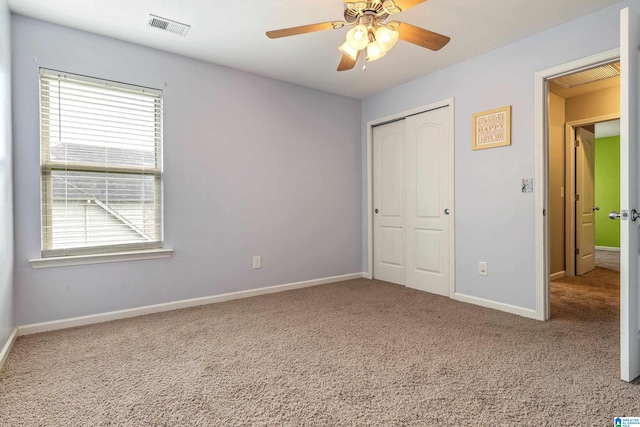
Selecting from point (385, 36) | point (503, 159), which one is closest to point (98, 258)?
point (385, 36)

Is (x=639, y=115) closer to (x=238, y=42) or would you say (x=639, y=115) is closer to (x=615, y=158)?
(x=238, y=42)

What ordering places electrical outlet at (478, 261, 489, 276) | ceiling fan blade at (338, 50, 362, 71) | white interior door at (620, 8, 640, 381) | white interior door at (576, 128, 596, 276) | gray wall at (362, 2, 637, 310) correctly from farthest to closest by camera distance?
white interior door at (576, 128, 596, 276) → electrical outlet at (478, 261, 489, 276) → gray wall at (362, 2, 637, 310) → ceiling fan blade at (338, 50, 362, 71) → white interior door at (620, 8, 640, 381)

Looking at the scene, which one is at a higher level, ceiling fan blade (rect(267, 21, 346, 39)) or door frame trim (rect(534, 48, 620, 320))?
ceiling fan blade (rect(267, 21, 346, 39))

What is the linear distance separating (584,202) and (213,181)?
5036 mm

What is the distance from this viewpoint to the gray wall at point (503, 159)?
2.79m

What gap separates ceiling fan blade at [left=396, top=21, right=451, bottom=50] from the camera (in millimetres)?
2070

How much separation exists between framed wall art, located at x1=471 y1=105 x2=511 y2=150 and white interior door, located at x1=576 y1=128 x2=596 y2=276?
2437mm

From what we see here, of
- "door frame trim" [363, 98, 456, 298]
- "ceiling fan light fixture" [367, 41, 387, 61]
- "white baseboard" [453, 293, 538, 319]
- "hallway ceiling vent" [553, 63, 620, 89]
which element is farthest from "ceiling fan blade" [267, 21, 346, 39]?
"hallway ceiling vent" [553, 63, 620, 89]

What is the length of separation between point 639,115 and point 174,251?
3.59m

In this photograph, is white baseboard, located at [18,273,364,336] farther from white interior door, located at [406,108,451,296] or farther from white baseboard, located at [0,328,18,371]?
white interior door, located at [406,108,451,296]

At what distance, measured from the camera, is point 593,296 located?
3.67 meters

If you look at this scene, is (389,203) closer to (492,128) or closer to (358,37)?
(492,128)

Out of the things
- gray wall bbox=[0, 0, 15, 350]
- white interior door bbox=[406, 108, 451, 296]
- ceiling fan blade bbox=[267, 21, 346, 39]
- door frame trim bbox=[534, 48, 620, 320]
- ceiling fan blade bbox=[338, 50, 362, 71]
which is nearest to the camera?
ceiling fan blade bbox=[267, 21, 346, 39]

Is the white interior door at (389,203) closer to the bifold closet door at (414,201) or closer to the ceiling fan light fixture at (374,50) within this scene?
the bifold closet door at (414,201)
